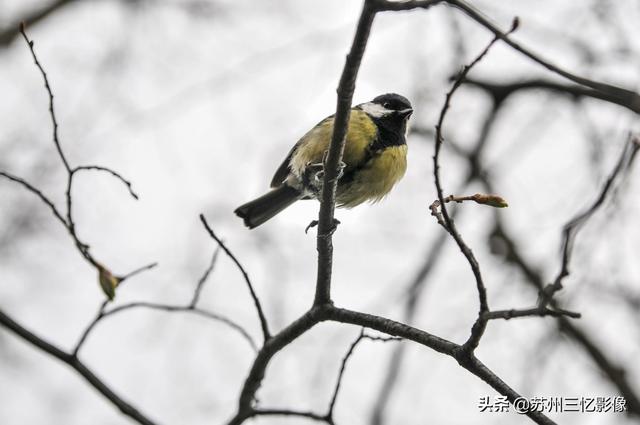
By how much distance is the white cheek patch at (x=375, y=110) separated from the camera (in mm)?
4197

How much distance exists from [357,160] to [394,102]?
0.59 metres

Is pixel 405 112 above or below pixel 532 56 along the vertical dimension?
above

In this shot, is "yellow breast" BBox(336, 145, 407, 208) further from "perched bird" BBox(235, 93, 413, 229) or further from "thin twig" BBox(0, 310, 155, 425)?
"thin twig" BBox(0, 310, 155, 425)

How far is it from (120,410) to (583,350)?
12.5ft

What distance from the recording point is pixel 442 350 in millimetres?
2457

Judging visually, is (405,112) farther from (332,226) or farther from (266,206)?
(332,226)

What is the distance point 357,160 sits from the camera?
390 centimetres

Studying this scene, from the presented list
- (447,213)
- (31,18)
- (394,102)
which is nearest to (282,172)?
(394,102)

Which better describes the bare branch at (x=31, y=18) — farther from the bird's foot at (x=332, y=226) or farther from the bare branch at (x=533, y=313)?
the bare branch at (x=533, y=313)

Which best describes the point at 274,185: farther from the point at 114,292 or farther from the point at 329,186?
the point at 114,292

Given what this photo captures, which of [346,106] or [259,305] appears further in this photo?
[259,305]

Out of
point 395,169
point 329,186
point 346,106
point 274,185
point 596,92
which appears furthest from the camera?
point 274,185

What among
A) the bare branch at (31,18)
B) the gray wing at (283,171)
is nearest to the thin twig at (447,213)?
the gray wing at (283,171)

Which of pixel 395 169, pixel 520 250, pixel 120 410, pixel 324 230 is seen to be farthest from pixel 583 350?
pixel 120 410
